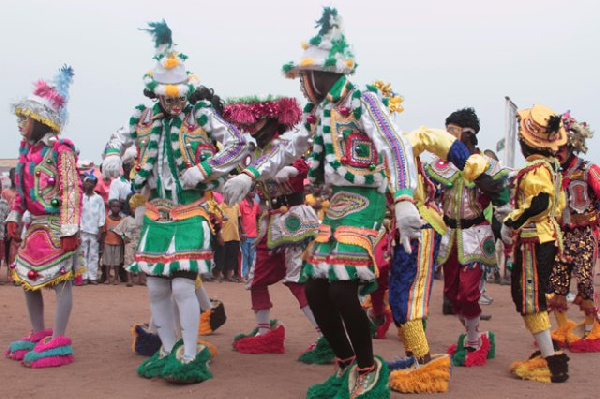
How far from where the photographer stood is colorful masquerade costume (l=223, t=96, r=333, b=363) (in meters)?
6.02

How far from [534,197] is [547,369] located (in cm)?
135

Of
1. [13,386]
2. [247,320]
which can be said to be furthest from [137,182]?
[247,320]

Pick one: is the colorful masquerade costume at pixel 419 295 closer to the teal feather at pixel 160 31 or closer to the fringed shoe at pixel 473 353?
the fringed shoe at pixel 473 353

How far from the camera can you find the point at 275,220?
609 cm

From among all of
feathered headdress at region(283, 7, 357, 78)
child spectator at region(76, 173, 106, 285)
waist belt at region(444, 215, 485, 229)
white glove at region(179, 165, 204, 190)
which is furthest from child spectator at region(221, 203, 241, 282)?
feathered headdress at region(283, 7, 357, 78)

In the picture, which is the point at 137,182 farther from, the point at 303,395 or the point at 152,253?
the point at 303,395

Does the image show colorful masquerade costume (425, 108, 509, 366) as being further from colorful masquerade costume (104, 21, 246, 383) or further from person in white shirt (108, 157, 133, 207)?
person in white shirt (108, 157, 133, 207)

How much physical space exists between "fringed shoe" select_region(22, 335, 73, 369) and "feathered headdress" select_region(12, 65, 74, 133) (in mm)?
1862

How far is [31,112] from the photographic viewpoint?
5.78 meters

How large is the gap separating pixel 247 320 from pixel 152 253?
11.2ft

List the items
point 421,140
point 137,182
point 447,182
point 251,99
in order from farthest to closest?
point 251,99 < point 447,182 < point 137,182 < point 421,140

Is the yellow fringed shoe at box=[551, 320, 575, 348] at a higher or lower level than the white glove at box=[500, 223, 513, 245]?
lower

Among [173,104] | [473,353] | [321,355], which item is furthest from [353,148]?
[473,353]

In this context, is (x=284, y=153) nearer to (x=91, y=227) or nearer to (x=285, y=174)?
(x=285, y=174)
